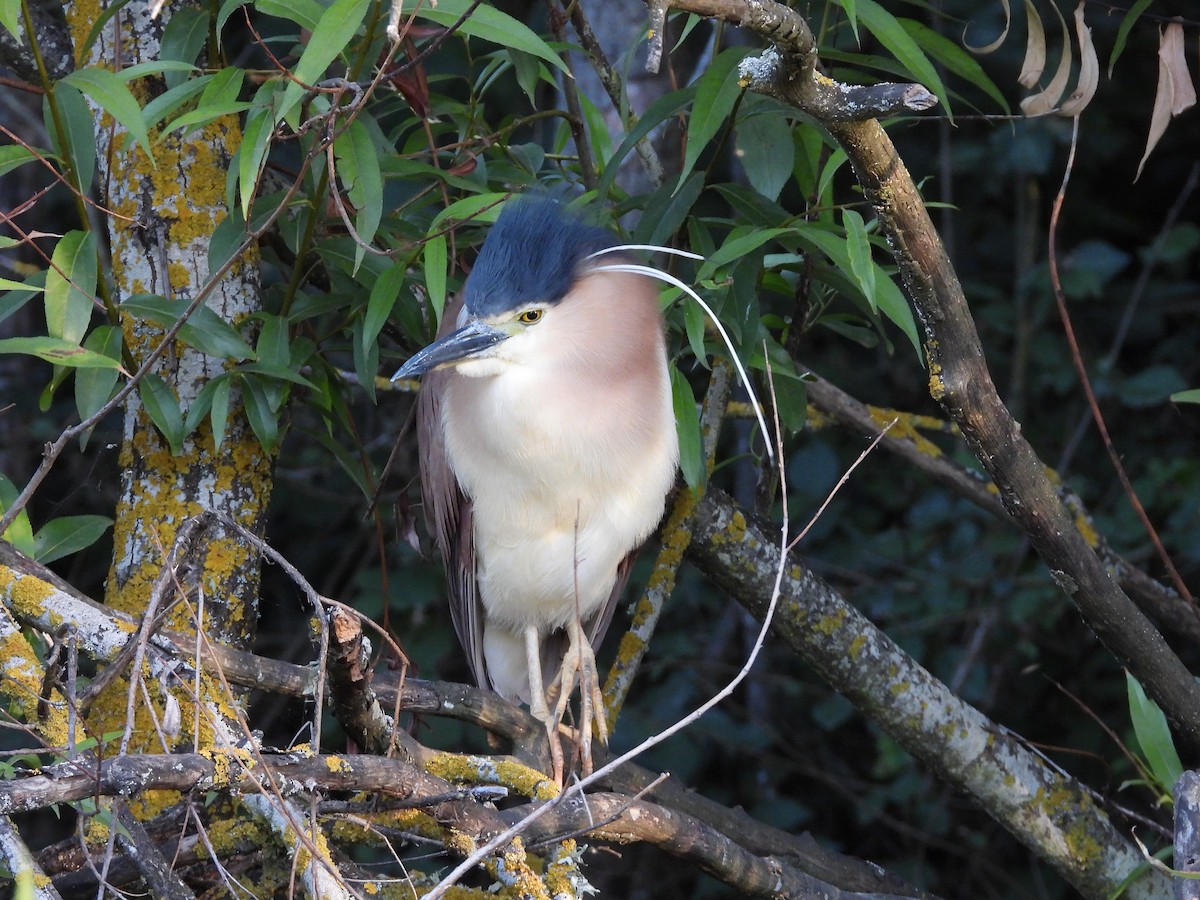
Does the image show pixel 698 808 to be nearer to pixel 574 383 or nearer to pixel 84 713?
pixel 574 383

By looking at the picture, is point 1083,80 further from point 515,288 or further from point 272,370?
point 272,370

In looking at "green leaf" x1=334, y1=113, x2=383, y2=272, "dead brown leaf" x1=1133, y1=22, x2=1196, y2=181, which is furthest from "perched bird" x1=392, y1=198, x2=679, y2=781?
"dead brown leaf" x1=1133, y1=22, x2=1196, y2=181


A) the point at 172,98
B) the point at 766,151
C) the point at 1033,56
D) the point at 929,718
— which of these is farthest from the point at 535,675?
the point at 1033,56

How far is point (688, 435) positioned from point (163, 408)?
68 cm

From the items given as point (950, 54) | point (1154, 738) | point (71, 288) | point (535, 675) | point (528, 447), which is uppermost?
point (950, 54)

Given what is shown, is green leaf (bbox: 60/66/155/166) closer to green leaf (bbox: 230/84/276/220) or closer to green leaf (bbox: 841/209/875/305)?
green leaf (bbox: 230/84/276/220)

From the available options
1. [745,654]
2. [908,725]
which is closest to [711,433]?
[908,725]

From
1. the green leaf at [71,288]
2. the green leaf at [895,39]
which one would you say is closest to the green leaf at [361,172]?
the green leaf at [71,288]

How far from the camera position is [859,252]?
4.42ft

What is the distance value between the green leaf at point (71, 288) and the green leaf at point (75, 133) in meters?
0.07

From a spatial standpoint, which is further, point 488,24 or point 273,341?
point 273,341

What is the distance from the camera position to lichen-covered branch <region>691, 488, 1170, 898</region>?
1.88 m

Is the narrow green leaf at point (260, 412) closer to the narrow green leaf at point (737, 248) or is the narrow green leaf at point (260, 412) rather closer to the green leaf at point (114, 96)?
the green leaf at point (114, 96)

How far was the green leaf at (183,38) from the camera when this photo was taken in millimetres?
1552
